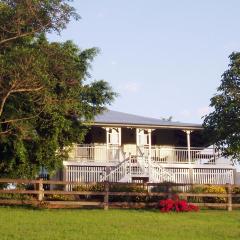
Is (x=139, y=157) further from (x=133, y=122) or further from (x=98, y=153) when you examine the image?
(x=98, y=153)

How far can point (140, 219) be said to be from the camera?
1975cm

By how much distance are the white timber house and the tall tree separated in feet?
14.6

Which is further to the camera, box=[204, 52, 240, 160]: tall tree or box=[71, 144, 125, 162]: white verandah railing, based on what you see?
box=[71, 144, 125, 162]: white verandah railing

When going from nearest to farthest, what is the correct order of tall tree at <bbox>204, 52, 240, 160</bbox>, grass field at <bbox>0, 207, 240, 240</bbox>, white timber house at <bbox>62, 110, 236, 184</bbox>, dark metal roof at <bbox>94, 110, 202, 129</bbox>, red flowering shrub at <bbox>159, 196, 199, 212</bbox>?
grass field at <bbox>0, 207, 240, 240</bbox>
red flowering shrub at <bbox>159, 196, 199, 212</bbox>
tall tree at <bbox>204, 52, 240, 160</bbox>
white timber house at <bbox>62, 110, 236, 184</bbox>
dark metal roof at <bbox>94, 110, 202, 129</bbox>

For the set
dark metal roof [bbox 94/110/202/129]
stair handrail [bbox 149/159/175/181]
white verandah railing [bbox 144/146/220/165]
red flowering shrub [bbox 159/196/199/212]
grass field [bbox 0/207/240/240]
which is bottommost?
grass field [bbox 0/207/240/240]

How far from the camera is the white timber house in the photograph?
34.3 meters

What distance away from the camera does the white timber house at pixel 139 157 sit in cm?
3431

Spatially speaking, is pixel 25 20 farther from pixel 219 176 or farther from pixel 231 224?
pixel 219 176

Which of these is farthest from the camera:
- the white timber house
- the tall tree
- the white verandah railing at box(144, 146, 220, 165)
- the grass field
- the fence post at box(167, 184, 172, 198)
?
the white verandah railing at box(144, 146, 220, 165)

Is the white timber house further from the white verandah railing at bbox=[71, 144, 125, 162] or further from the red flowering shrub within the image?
the red flowering shrub

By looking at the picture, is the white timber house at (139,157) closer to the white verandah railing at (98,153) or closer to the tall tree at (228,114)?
the white verandah railing at (98,153)

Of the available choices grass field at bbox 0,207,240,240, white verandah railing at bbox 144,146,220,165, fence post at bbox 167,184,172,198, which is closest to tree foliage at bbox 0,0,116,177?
grass field at bbox 0,207,240,240

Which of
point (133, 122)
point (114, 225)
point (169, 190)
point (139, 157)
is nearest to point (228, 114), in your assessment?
point (169, 190)

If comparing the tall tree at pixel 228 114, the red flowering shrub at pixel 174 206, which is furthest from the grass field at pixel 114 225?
the tall tree at pixel 228 114
